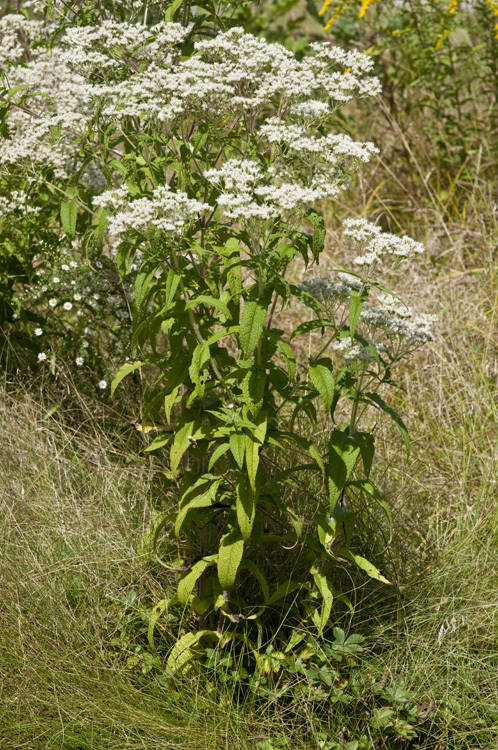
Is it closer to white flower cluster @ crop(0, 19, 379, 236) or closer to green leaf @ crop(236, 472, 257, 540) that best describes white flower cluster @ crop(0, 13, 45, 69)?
white flower cluster @ crop(0, 19, 379, 236)

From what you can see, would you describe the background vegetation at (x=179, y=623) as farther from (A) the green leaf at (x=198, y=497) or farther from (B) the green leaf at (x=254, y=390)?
(B) the green leaf at (x=254, y=390)

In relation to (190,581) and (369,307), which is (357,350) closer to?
(369,307)

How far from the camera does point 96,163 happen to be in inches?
135

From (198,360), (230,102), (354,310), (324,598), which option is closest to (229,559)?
(324,598)

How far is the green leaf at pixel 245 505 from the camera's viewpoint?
238 centimetres

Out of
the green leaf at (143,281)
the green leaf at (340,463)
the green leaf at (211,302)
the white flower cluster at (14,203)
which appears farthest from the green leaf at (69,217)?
the green leaf at (340,463)

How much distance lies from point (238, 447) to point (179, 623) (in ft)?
3.43

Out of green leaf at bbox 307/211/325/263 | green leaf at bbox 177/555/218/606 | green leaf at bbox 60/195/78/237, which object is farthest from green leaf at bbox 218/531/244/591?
green leaf at bbox 60/195/78/237

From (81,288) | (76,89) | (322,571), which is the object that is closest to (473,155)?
(81,288)

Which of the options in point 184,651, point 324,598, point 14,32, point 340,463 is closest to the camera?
point 340,463

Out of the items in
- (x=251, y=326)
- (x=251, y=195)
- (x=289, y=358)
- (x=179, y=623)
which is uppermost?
(x=251, y=195)

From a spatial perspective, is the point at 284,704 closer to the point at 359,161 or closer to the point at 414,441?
the point at 414,441

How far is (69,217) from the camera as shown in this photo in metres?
3.05

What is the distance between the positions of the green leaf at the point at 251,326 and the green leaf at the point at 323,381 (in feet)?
0.69
